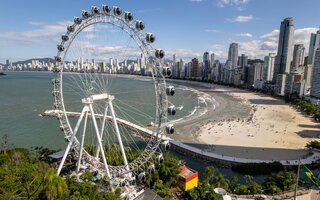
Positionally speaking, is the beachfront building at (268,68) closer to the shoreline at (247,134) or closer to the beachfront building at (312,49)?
the beachfront building at (312,49)

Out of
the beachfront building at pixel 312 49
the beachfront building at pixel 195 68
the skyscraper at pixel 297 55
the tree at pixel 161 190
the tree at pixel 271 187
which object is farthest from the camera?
the beachfront building at pixel 195 68

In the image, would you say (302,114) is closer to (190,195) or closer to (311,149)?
(311,149)

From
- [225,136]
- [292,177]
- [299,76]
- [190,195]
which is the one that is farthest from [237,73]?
[190,195]

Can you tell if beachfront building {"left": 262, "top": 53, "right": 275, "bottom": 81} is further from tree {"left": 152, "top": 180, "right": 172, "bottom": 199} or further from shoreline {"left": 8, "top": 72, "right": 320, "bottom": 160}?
tree {"left": 152, "top": 180, "right": 172, "bottom": 199}

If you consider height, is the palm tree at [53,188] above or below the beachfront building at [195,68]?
below

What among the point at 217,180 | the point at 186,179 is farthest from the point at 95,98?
the point at 217,180

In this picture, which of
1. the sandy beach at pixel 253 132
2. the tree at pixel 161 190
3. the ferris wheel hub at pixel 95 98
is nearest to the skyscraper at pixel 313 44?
the sandy beach at pixel 253 132
